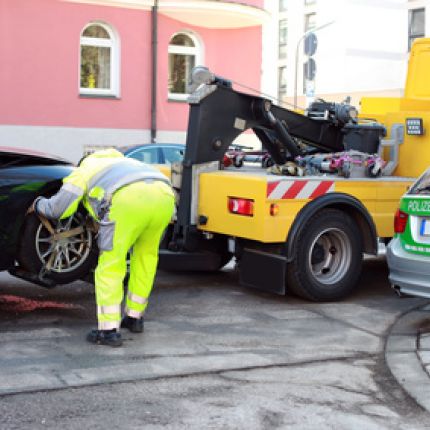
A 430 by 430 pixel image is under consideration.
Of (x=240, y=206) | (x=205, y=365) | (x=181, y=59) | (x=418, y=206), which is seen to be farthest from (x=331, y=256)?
(x=181, y=59)

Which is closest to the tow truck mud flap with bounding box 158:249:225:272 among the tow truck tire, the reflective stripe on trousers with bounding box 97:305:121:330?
the tow truck tire

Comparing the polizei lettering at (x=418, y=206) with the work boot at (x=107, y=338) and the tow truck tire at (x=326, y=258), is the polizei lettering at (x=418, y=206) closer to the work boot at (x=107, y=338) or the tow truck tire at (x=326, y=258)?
the tow truck tire at (x=326, y=258)

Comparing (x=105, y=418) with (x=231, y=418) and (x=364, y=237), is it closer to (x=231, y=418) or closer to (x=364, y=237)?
(x=231, y=418)

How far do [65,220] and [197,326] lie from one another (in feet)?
4.50

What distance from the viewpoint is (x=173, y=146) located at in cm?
1438

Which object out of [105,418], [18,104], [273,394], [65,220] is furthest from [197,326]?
[18,104]

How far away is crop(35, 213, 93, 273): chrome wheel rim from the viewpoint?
707 centimetres

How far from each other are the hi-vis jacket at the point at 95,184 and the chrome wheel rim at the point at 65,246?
60cm

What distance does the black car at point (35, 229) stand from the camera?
6.93 m

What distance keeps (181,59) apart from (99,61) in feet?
7.31

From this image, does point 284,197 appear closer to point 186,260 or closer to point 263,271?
point 263,271

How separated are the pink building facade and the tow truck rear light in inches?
466

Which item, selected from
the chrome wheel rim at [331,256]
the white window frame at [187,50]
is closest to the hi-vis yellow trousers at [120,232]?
the chrome wheel rim at [331,256]

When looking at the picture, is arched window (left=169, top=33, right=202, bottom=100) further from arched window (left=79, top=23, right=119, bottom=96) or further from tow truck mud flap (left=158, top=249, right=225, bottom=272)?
tow truck mud flap (left=158, top=249, right=225, bottom=272)
